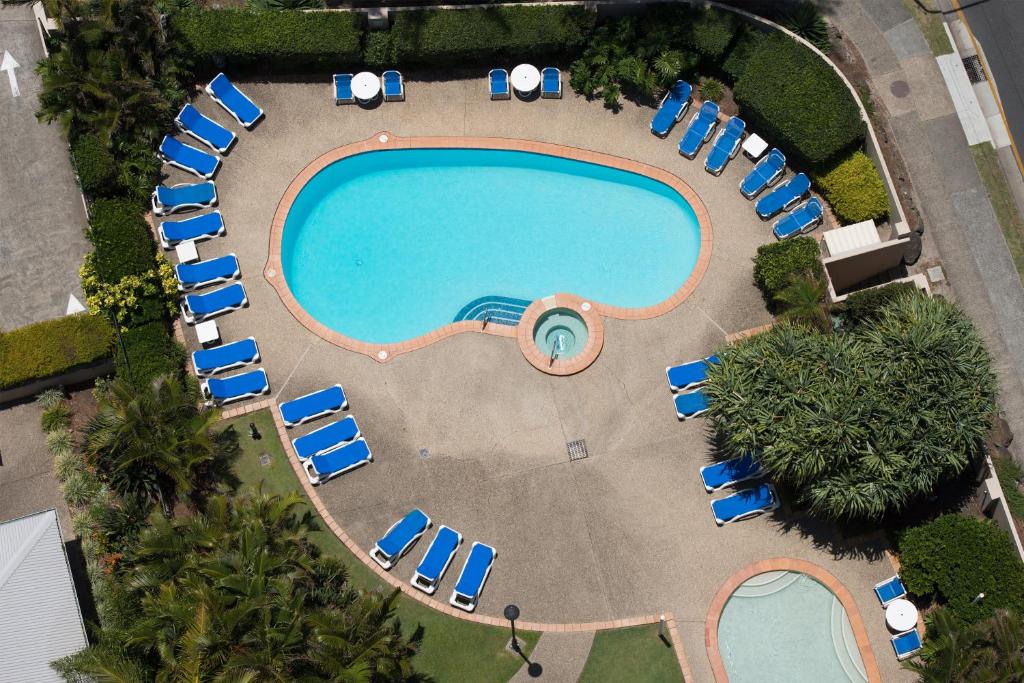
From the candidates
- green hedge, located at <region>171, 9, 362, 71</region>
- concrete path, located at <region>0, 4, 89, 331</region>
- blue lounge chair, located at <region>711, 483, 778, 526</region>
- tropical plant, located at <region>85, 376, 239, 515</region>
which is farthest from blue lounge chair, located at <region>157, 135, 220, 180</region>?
blue lounge chair, located at <region>711, 483, 778, 526</region>

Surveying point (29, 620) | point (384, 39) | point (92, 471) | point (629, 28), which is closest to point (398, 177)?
point (384, 39)

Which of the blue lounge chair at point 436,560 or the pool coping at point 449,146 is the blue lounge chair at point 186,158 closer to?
the pool coping at point 449,146

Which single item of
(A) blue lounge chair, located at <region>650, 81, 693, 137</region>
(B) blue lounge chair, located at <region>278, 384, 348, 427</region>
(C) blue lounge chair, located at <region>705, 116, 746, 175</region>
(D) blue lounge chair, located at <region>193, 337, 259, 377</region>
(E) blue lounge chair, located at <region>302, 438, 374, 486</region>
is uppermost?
(A) blue lounge chair, located at <region>650, 81, 693, 137</region>

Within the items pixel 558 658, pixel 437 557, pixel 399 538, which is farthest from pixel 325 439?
pixel 558 658

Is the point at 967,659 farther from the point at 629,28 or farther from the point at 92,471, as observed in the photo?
the point at 92,471

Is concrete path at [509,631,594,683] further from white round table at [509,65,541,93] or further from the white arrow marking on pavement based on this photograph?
the white arrow marking on pavement

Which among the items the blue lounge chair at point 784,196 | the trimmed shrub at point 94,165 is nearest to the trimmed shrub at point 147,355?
the trimmed shrub at point 94,165
